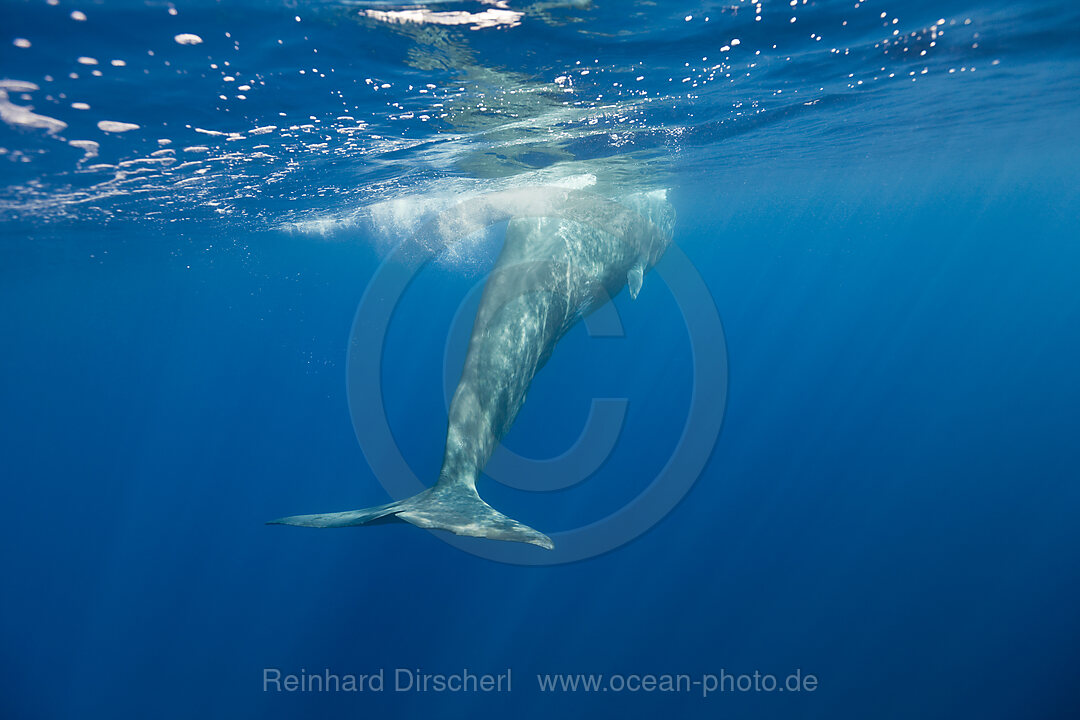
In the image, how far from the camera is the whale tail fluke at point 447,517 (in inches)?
237

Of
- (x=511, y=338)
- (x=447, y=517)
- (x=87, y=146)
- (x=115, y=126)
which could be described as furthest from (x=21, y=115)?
(x=447, y=517)

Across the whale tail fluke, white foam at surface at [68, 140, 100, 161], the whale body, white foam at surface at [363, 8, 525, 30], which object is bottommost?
the whale tail fluke

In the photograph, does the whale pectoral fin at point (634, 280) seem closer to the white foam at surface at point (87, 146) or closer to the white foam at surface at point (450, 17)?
the white foam at surface at point (450, 17)

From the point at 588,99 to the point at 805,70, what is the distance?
544 centimetres

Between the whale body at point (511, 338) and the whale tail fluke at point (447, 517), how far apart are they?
0.5 inches

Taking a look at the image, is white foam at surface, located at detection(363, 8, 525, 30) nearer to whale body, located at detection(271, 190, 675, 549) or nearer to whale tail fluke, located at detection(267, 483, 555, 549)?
whale body, located at detection(271, 190, 675, 549)

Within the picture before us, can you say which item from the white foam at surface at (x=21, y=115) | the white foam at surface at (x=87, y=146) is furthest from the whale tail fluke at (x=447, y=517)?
the white foam at surface at (x=87, y=146)

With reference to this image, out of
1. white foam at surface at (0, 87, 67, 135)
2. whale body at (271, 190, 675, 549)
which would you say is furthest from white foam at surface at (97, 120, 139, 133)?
whale body at (271, 190, 675, 549)

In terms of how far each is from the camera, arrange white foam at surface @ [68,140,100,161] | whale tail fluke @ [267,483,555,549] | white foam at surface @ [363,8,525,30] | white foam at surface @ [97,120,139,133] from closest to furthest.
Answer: whale tail fluke @ [267,483,555,549] → white foam at surface @ [363,8,525,30] → white foam at surface @ [97,120,139,133] → white foam at surface @ [68,140,100,161]

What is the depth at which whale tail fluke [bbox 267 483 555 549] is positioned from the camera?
237 inches

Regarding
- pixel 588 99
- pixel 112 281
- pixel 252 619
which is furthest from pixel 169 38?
pixel 112 281

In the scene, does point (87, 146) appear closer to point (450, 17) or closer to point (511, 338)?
point (450, 17)

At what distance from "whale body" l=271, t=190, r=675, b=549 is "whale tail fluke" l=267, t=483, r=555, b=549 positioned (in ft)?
0.04

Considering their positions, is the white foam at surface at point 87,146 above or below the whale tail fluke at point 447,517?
above
